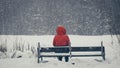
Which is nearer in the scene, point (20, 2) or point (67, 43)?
point (67, 43)

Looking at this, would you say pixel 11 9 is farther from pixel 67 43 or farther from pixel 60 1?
pixel 67 43

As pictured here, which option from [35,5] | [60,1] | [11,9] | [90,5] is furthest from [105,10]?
[11,9]

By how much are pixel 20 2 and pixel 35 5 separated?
2.10 m

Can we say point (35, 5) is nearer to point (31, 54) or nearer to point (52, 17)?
point (52, 17)

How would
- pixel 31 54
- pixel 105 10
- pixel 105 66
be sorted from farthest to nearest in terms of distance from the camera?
1. pixel 105 10
2. pixel 31 54
3. pixel 105 66

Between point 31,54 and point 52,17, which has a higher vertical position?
point 52,17

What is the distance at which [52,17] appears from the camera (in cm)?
3462

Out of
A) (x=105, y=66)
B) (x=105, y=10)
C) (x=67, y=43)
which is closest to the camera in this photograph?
(x=105, y=66)

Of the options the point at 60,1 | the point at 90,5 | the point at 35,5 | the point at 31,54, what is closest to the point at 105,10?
the point at 90,5

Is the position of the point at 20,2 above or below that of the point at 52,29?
above

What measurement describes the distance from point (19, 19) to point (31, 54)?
23.5 m

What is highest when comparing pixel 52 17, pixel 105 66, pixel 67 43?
pixel 52 17

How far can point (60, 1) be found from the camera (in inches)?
1378

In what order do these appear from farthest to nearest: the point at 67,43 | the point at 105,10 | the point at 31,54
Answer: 1. the point at 105,10
2. the point at 31,54
3. the point at 67,43
